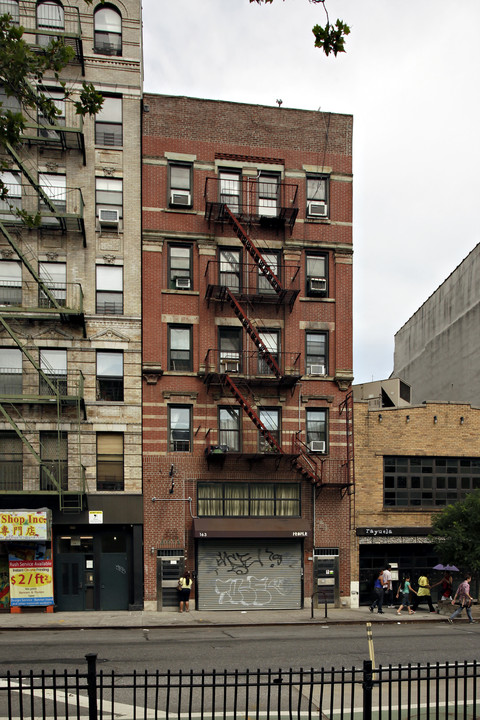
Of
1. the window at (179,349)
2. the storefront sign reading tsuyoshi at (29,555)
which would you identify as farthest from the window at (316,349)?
the storefront sign reading tsuyoshi at (29,555)

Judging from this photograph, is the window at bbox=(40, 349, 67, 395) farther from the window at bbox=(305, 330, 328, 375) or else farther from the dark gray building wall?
the dark gray building wall

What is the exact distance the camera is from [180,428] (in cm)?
2900

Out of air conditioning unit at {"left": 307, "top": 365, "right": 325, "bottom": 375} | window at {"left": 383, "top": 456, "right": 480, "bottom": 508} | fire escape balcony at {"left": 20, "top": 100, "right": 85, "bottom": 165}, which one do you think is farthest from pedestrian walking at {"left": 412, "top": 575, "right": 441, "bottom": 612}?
fire escape balcony at {"left": 20, "top": 100, "right": 85, "bottom": 165}

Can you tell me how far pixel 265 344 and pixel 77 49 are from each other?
13.9 m

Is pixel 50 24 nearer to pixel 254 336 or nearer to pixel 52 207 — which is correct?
pixel 52 207

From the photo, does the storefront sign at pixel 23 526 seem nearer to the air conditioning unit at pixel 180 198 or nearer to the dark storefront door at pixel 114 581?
A: the dark storefront door at pixel 114 581

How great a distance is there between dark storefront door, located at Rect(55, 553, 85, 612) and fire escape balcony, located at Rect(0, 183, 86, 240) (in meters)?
12.4

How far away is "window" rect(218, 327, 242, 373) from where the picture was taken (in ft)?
96.6

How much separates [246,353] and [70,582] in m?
11.1

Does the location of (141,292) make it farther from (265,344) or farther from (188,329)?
(265,344)

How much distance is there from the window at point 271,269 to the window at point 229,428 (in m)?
5.15

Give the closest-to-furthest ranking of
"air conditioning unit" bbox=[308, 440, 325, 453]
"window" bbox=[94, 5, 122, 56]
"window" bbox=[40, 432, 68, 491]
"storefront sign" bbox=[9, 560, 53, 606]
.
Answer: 1. "storefront sign" bbox=[9, 560, 53, 606]
2. "window" bbox=[40, 432, 68, 491]
3. "air conditioning unit" bbox=[308, 440, 325, 453]
4. "window" bbox=[94, 5, 122, 56]

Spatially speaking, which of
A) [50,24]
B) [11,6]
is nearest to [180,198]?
[50,24]

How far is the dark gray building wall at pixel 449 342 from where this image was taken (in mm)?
38344
